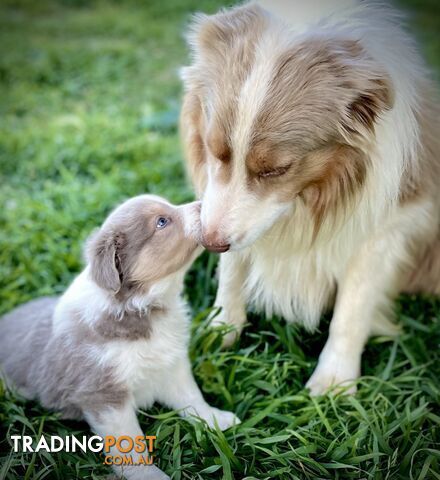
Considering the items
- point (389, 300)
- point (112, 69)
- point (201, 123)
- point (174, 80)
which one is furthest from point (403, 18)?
point (112, 69)

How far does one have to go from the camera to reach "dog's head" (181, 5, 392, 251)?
2436mm

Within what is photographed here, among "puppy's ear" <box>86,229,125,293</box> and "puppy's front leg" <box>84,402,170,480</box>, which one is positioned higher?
"puppy's ear" <box>86,229,125,293</box>

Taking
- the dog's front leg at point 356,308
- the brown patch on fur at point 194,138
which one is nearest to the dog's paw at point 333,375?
the dog's front leg at point 356,308

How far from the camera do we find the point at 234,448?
9.35ft

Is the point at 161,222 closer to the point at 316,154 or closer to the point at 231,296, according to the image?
the point at 316,154

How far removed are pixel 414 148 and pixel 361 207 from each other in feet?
1.19

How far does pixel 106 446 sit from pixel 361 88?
184 centimetres

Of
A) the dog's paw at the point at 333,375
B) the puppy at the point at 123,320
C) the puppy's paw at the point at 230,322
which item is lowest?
the dog's paw at the point at 333,375

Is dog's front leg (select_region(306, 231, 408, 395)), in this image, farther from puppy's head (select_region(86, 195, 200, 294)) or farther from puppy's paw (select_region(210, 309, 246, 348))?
puppy's head (select_region(86, 195, 200, 294))

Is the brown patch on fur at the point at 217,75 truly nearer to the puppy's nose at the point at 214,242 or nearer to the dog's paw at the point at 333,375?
the puppy's nose at the point at 214,242

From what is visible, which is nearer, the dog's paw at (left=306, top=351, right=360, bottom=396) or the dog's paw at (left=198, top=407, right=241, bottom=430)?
the dog's paw at (left=198, top=407, right=241, bottom=430)

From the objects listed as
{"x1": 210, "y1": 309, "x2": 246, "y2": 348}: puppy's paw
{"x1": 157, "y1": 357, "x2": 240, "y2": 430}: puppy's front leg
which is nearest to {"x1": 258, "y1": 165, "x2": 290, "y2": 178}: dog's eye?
{"x1": 157, "y1": 357, "x2": 240, "y2": 430}: puppy's front leg

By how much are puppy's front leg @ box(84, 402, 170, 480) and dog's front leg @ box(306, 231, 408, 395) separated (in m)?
0.95

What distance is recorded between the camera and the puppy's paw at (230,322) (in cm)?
340
